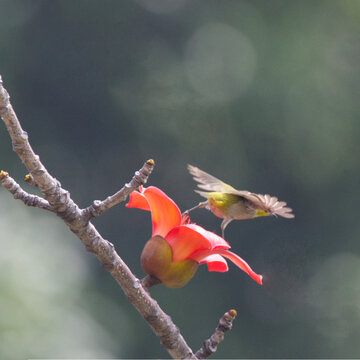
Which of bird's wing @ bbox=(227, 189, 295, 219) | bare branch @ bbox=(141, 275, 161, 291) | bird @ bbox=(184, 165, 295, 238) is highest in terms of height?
bird @ bbox=(184, 165, 295, 238)

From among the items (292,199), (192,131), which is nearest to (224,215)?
(292,199)

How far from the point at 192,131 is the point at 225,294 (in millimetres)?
3376

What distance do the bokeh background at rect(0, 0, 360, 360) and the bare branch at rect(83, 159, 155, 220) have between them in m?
5.99

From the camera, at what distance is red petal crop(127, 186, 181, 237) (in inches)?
56.8

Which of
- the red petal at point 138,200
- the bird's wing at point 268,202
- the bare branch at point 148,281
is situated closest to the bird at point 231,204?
the bird's wing at point 268,202

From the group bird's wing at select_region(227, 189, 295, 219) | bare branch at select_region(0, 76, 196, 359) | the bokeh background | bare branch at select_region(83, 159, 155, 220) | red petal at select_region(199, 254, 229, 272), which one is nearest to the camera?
bare branch at select_region(0, 76, 196, 359)

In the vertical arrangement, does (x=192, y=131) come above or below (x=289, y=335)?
above

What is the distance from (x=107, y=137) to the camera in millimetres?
12469

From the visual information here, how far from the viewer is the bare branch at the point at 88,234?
1.07 meters

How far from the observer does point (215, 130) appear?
1241 centimetres

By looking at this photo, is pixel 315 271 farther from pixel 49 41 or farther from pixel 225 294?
pixel 49 41

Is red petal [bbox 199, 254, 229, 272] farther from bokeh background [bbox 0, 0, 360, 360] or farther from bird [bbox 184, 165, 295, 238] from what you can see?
bokeh background [bbox 0, 0, 360, 360]

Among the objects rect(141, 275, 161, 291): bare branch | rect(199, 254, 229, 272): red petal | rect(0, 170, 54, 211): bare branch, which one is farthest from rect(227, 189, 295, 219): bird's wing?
rect(0, 170, 54, 211): bare branch

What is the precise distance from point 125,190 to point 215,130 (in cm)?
1126
